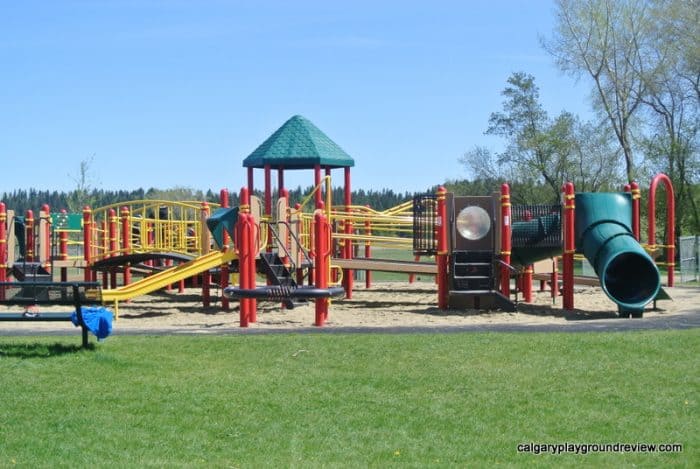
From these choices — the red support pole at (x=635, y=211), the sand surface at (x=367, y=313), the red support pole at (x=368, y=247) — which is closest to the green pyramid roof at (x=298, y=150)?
the red support pole at (x=368, y=247)

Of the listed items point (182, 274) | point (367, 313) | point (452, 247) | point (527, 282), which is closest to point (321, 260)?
point (367, 313)

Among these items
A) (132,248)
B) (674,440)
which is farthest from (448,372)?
(132,248)

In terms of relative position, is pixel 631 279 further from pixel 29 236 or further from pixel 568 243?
pixel 29 236

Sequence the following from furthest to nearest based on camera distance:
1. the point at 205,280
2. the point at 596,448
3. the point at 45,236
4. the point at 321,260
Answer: the point at 45,236 → the point at 205,280 → the point at 321,260 → the point at 596,448

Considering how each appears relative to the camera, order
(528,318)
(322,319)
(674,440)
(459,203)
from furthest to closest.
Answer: (459,203), (528,318), (322,319), (674,440)

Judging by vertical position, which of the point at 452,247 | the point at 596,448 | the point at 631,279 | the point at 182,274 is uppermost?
the point at 452,247

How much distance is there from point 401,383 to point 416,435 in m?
1.83

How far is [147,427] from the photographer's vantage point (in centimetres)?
846

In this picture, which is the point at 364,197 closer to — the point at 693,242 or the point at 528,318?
the point at 693,242

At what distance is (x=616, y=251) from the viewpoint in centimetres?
1822

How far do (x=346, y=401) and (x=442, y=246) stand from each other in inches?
416

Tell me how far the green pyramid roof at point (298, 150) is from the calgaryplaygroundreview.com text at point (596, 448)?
54.4 feet

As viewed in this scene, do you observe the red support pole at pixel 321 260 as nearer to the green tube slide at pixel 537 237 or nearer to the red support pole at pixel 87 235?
the green tube slide at pixel 537 237

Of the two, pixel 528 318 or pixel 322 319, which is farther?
pixel 528 318
